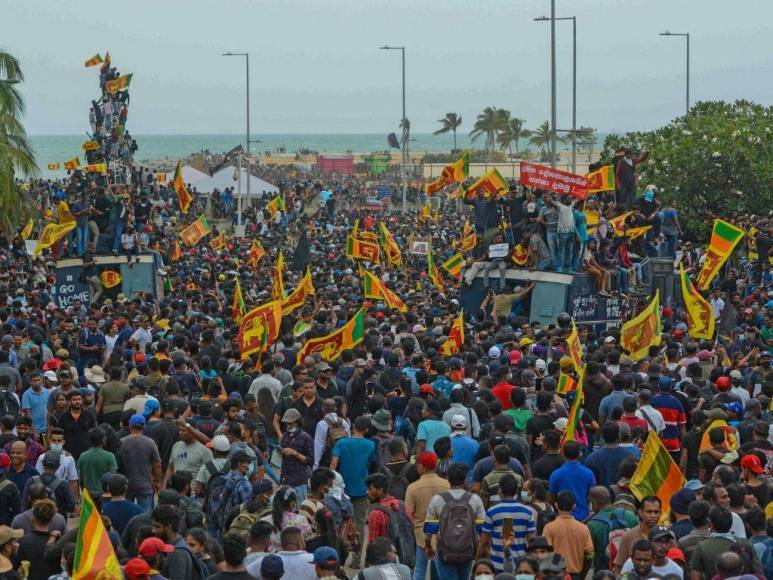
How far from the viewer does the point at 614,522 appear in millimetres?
10570

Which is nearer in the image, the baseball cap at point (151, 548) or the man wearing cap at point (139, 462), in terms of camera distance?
the baseball cap at point (151, 548)

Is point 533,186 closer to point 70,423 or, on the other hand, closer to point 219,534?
point 70,423

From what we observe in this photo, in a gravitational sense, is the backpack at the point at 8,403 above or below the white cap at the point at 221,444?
below

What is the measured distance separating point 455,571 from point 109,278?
19.9m

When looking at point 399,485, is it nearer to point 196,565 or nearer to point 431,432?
point 431,432

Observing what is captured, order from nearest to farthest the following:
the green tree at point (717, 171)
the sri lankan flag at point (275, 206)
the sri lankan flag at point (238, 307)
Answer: the sri lankan flag at point (238, 307)
the green tree at point (717, 171)
the sri lankan flag at point (275, 206)

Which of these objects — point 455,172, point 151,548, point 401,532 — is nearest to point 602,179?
point 455,172

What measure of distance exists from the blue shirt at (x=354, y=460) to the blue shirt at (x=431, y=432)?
0.45m

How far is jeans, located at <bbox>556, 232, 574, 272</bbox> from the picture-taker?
25423 mm

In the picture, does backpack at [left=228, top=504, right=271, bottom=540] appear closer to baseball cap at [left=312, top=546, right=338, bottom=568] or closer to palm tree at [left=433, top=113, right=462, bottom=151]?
baseball cap at [left=312, top=546, right=338, bottom=568]

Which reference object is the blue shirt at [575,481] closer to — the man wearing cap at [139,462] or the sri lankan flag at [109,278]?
the man wearing cap at [139,462]

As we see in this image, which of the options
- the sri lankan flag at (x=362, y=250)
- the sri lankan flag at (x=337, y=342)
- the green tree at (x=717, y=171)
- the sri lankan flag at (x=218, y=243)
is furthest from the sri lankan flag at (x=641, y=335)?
the green tree at (x=717, y=171)

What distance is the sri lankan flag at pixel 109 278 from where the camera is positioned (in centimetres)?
2973

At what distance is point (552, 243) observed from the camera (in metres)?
25.5
